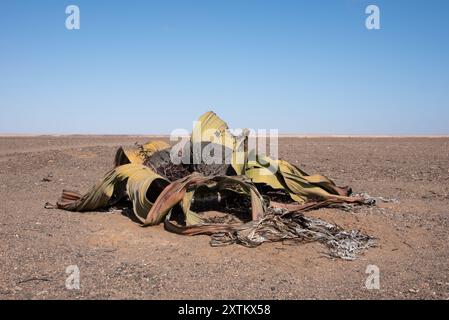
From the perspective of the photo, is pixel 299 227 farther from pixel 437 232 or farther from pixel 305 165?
pixel 305 165

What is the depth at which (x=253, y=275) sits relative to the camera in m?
3.82

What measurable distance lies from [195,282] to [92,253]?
108cm

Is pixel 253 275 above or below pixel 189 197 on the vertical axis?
below

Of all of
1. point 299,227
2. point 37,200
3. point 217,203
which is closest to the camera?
point 299,227

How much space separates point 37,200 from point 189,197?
9.35 feet

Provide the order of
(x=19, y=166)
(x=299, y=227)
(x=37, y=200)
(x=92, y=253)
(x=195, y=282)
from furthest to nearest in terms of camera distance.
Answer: (x=19, y=166) → (x=37, y=200) → (x=299, y=227) → (x=92, y=253) → (x=195, y=282)

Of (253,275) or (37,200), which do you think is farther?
(37,200)

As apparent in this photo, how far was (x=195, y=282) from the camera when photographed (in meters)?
3.69
